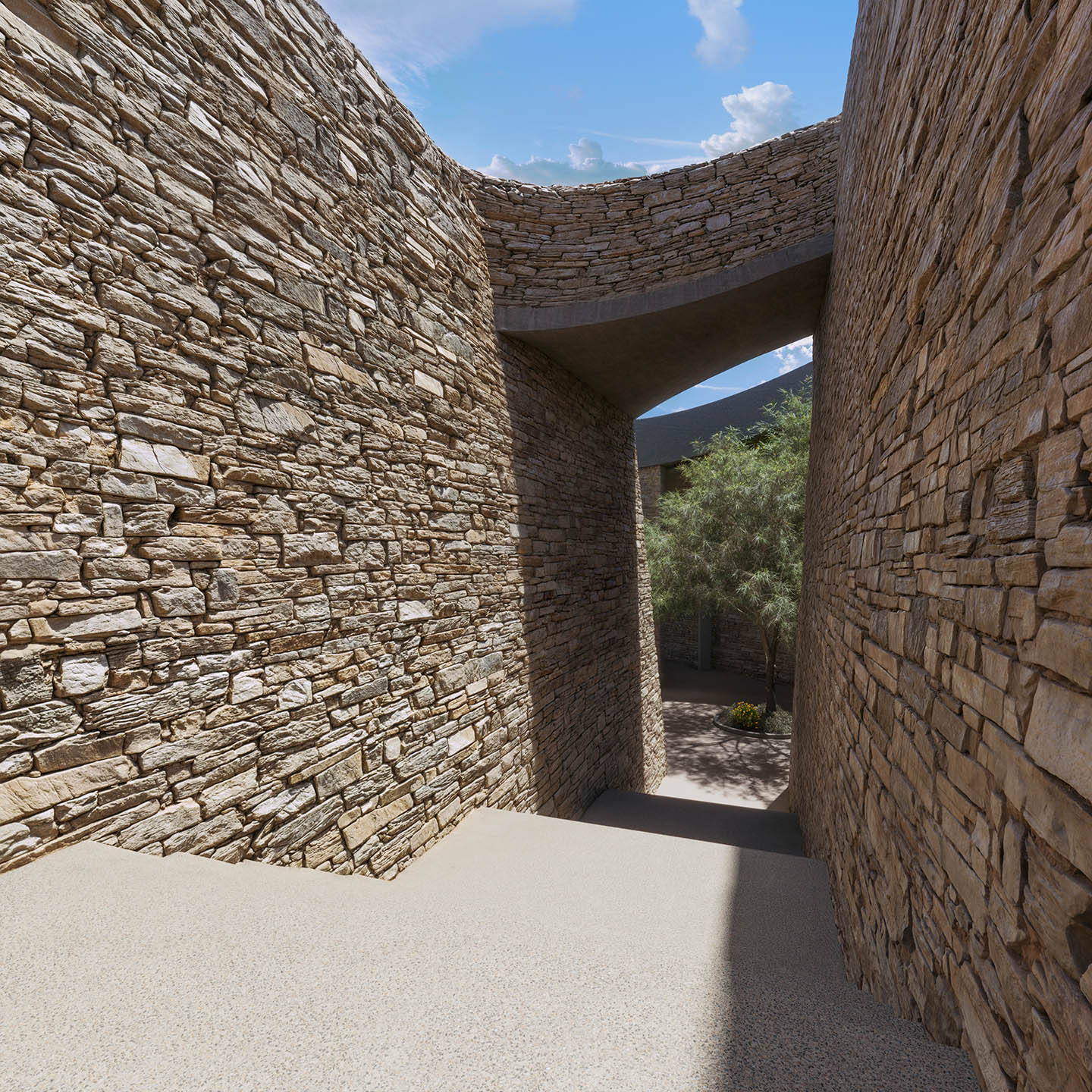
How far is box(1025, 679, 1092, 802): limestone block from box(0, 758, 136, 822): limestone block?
2731 millimetres

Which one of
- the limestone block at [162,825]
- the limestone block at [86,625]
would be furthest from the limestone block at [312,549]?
the limestone block at [162,825]

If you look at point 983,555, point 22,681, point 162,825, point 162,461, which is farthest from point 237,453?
point 983,555

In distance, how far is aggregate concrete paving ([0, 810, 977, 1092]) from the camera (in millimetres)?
1101

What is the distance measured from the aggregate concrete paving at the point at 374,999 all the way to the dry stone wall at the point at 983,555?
308mm

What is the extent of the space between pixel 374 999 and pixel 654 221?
5.48 meters

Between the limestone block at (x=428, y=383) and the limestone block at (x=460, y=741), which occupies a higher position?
the limestone block at (x=428, y=383)

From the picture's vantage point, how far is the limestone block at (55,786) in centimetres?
178

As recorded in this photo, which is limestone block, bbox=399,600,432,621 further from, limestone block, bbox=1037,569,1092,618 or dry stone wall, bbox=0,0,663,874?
limestone block, bbox=1037,569,1092,618

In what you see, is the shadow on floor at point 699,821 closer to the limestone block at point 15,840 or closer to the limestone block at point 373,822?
the limestone block at point 373,822

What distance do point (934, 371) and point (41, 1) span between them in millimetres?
3328

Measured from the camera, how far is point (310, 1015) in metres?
1.24

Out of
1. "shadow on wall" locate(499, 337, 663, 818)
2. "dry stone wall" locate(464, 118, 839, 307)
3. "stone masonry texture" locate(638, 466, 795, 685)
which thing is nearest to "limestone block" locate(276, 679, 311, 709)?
"shadow on wall" locate(499, 337, 663, 818)

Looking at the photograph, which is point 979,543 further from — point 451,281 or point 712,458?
point 712,458

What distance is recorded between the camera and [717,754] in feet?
31.1
